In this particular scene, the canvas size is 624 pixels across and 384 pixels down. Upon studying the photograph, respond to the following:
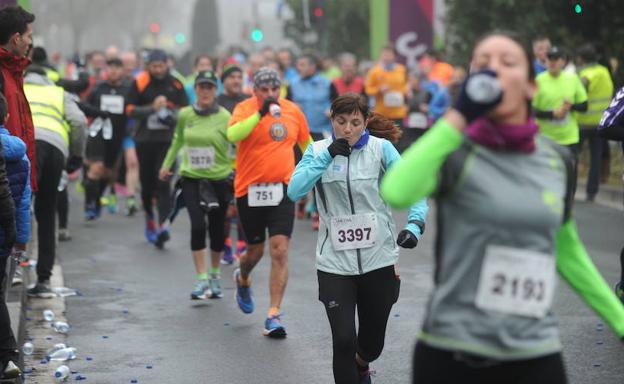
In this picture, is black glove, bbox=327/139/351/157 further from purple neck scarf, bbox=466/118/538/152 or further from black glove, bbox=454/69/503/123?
black glove, bbox=454/69/503/123

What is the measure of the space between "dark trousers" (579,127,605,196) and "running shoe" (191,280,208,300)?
8020 mm

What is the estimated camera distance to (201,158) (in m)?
11.6

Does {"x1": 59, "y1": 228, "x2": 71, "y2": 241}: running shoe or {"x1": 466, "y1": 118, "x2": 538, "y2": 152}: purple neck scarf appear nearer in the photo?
{"x1": 466, "y1": 118, "x2": 538, "y2": 152}: purple neck scarf

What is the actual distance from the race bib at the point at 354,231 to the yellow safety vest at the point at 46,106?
4.22 meters

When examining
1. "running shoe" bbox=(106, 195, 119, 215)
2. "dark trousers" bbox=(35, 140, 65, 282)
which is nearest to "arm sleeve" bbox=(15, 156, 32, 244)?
"dark trousers" bbox=(35, 140, 65, 282)

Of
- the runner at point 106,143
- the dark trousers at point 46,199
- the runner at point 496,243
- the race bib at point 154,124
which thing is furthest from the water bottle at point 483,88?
the runner at point 106,143

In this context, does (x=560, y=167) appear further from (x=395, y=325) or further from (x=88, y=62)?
(x=88, y=62)

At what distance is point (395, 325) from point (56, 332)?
2.37m

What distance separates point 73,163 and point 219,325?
210 centimetres

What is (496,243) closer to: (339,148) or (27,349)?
(339,148)

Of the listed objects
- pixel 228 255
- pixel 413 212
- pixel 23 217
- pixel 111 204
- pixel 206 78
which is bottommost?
pixel 111 204

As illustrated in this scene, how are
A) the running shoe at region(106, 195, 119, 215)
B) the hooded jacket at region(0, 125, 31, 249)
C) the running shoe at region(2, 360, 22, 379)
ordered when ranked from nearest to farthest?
the running shoe at region(2, 360, 22, 379)
the hooded jacket at region(0, 125, 31, 249)
the running shoe at region(106, 195, 119, 215)

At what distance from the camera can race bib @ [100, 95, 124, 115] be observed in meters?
17.1

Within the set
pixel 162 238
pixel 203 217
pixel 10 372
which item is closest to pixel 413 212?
pixel 10 372
